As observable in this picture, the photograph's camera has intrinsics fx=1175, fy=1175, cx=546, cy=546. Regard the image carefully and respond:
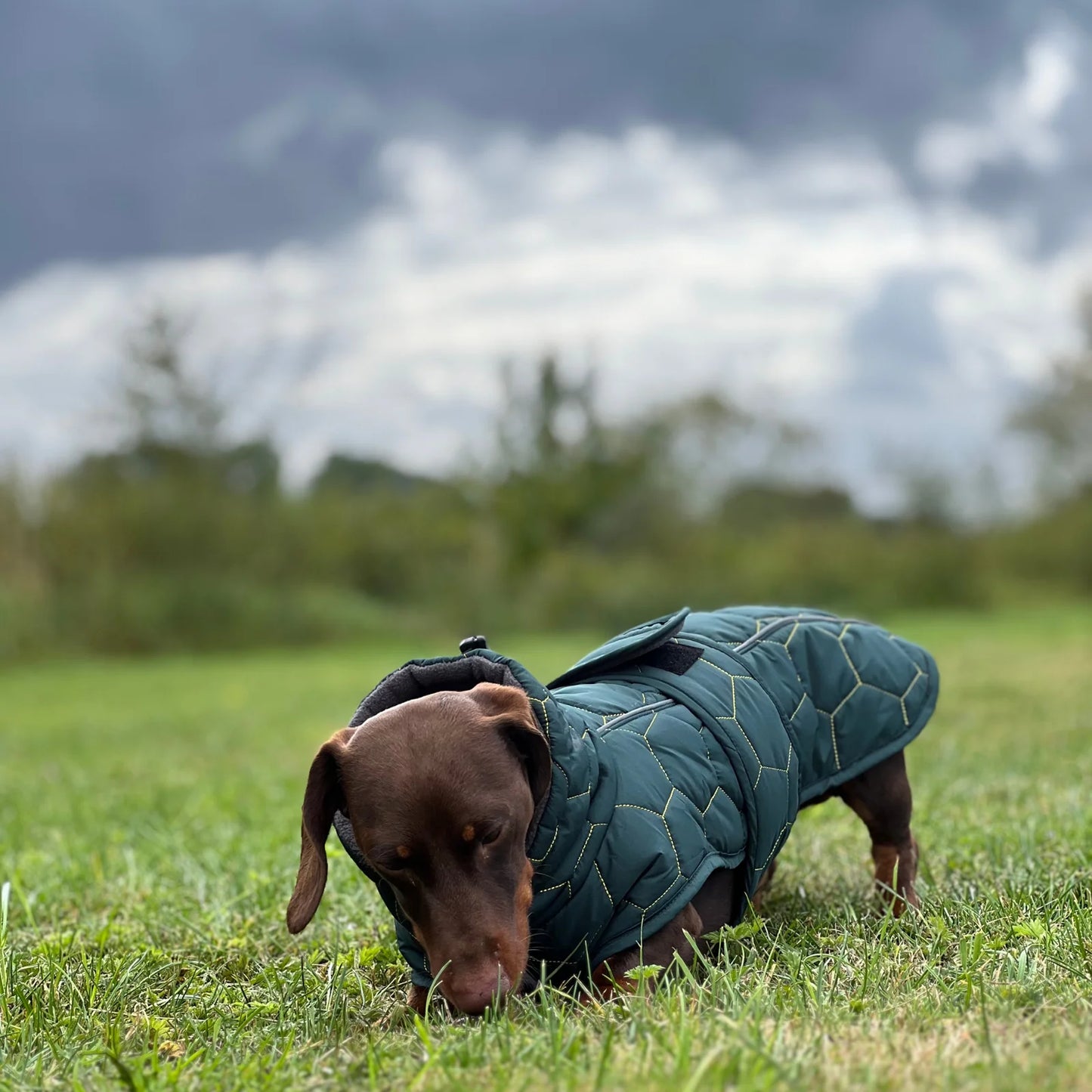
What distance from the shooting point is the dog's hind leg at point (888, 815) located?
322 cm

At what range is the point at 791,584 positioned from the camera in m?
26.4

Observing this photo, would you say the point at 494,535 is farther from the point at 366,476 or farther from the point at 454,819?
the point at 454,819

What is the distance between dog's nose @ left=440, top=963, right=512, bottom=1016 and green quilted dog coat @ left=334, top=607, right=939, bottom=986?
5.9 inches

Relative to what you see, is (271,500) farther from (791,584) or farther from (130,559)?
(791,584)

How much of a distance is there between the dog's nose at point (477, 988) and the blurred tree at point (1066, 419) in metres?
31.3

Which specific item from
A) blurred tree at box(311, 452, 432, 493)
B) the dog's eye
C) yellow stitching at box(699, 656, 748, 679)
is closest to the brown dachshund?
the dog's eye

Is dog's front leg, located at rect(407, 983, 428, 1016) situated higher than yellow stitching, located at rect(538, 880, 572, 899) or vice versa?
yellow stitching, located at rect(538, 880, 572, 899)

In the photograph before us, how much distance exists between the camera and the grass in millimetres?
1922

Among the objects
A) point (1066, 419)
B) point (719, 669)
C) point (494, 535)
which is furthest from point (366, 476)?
point (719, 669)

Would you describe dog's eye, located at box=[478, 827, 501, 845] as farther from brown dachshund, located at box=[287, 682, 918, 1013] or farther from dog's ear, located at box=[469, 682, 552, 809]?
dog's ear, located at box=[469, 682, 552, 809]

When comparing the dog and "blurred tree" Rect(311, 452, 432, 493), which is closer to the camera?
the dog

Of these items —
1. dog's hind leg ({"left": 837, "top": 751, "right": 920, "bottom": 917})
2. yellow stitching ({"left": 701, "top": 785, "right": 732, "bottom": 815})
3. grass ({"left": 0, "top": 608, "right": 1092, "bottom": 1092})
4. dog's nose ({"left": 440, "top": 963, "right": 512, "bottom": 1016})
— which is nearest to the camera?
grass ({"left": 0, "top": 608, "right": 1092, "bottom": 1092})

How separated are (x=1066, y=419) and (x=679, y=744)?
30652mm

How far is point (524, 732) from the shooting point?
8.00 feet
